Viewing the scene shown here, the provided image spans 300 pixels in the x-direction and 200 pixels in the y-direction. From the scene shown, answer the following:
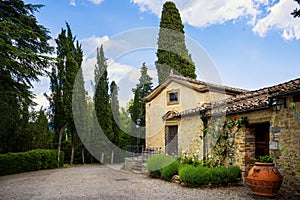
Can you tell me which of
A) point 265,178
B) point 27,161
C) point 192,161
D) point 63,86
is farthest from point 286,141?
point 63,86

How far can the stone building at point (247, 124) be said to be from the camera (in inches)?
250

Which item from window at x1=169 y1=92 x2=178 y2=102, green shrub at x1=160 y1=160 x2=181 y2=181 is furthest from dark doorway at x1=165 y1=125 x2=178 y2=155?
green shrub at x1=160 y1=160 x2=181 y2=181

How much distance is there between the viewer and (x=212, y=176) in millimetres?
7852

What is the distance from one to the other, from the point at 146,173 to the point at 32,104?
225 inches

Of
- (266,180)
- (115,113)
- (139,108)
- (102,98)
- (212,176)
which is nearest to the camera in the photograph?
(266,180)

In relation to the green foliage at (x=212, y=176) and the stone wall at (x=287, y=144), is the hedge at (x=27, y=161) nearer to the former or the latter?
the green foliage at (x=212, y=176)

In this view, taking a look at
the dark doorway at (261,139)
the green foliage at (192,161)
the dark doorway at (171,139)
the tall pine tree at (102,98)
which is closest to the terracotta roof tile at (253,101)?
the dark doorway at (261,139)

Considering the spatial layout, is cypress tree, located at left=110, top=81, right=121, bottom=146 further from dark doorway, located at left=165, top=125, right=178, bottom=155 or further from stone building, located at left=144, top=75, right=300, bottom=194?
dark doorway, located at left=165, top=125, right=178, bottom=155

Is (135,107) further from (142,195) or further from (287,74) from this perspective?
(142,195)

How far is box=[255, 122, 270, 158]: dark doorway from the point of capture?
7.88 m

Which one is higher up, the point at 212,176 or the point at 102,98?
the point at 102,98

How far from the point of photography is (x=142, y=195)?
692cm

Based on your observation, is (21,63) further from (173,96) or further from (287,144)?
(287,144)

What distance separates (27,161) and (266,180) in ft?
40.2
